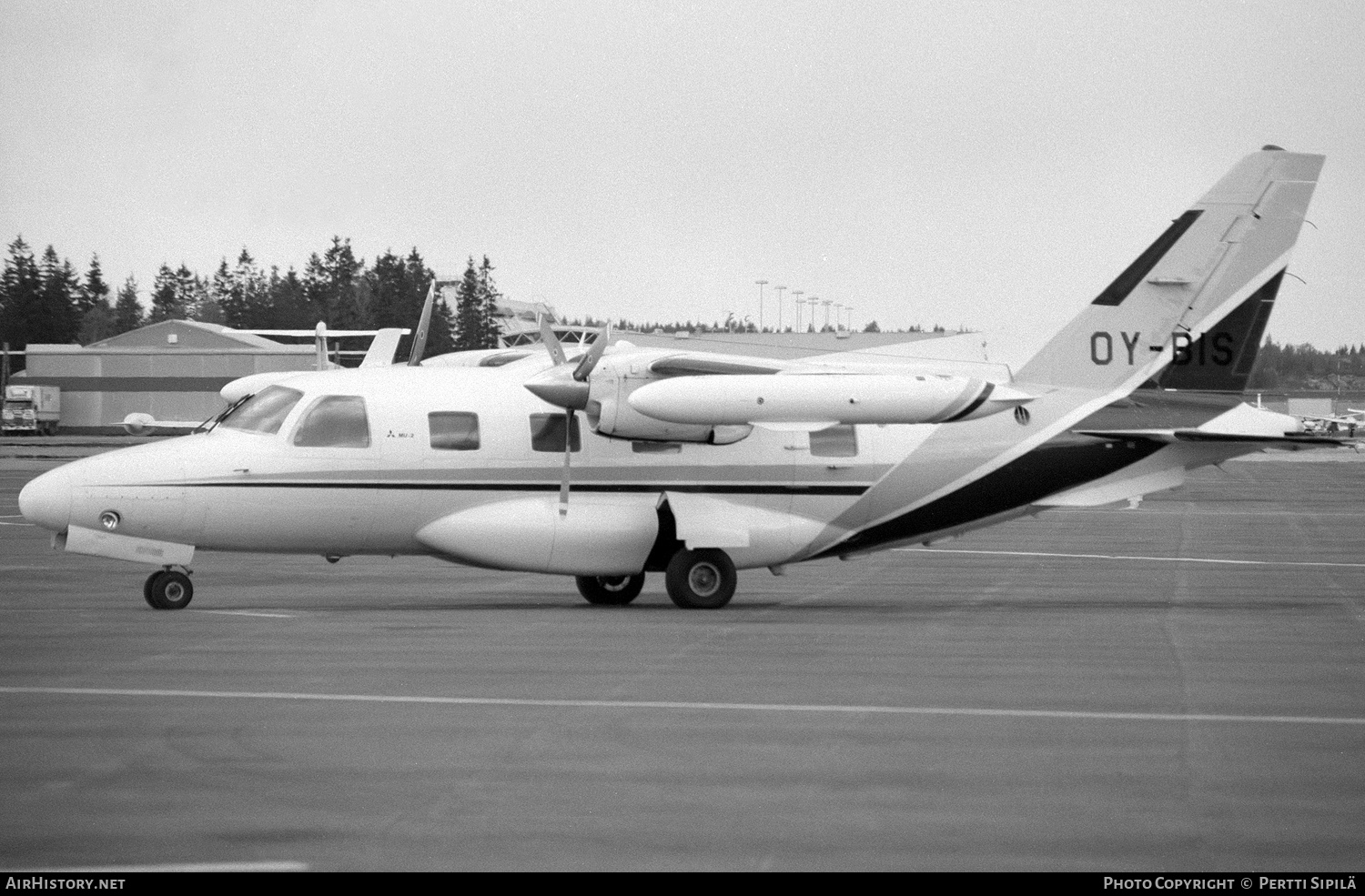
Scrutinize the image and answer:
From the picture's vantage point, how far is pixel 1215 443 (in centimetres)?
2017

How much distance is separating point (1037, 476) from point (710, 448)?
13.7 feet

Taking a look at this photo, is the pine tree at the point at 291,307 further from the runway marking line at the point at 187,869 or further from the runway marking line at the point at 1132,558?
the runway marking line at the point at 187,869

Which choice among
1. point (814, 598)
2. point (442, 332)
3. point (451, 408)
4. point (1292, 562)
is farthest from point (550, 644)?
point (442, 332)

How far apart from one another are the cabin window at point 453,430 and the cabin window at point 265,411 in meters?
1.70

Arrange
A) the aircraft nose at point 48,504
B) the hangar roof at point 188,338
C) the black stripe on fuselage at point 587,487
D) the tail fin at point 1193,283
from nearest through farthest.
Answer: the aircraft nose at point 48,504 < the black stripe on fuselage at point 587,487 < the tail fin at point 1193,283 < the hangar roof at point 188,338

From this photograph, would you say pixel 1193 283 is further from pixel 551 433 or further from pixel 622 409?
pixel 551 433

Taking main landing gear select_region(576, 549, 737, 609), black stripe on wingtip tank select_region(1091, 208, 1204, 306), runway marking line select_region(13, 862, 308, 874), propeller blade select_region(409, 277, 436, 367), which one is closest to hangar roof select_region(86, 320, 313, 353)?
propeller blade select_region(409, 277, 436, 367)

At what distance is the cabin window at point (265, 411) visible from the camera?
1941 centimetres

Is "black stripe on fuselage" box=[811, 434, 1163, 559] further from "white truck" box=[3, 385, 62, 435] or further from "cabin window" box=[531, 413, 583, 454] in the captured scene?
"white truck" box=[3, 385, 62, 435]

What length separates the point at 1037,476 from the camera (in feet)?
66.4

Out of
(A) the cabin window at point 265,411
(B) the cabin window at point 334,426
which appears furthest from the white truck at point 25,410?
(B) the cabin window at point 334,426

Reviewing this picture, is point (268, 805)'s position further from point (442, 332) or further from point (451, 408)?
point (442, 332)

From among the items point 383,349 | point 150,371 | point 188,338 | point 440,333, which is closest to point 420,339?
point 383,349
